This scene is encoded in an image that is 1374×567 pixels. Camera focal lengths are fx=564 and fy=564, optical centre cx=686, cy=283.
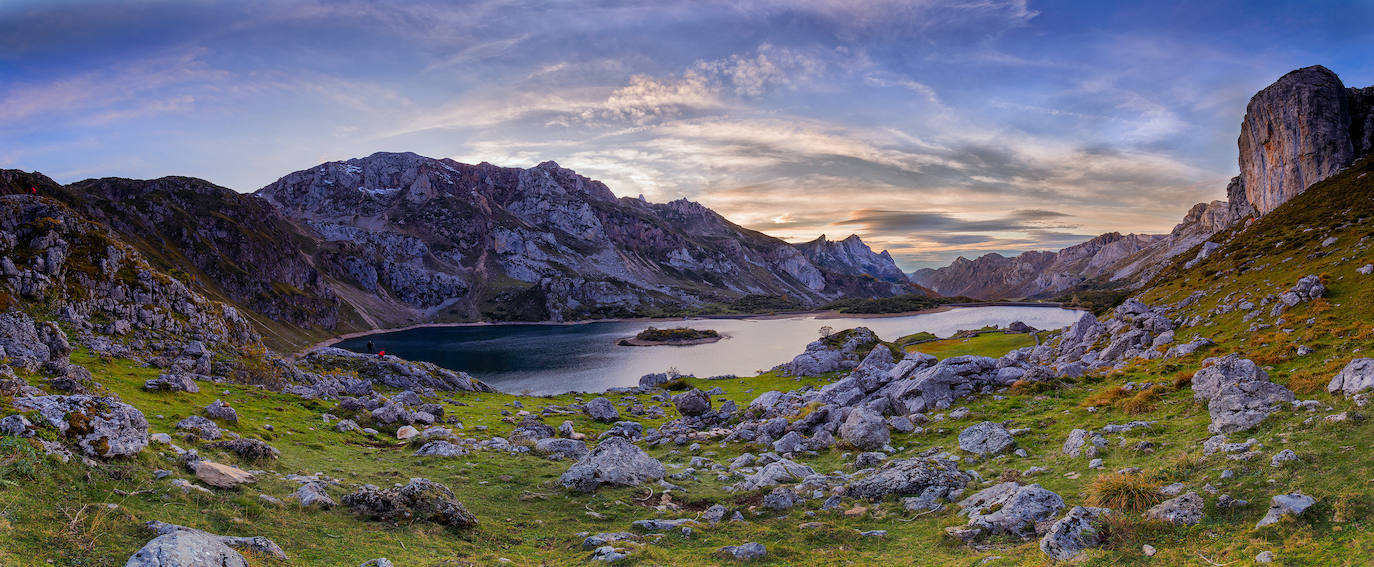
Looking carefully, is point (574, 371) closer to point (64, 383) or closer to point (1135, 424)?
point (64, 383)

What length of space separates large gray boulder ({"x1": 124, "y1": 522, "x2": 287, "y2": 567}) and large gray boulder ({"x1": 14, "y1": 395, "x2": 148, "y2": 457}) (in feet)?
14.6

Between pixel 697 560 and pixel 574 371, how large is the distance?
4250 inches

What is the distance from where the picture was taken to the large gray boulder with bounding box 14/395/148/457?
13.3 m

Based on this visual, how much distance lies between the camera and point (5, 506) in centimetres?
991

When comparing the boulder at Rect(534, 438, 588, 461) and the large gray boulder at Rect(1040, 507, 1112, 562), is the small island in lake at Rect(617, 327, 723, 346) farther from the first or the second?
the large gray boulder at Rect(1040, 507, 1112, 562)

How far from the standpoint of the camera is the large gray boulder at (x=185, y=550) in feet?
27.6

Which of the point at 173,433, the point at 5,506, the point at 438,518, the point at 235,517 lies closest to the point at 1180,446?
the point at 438,518

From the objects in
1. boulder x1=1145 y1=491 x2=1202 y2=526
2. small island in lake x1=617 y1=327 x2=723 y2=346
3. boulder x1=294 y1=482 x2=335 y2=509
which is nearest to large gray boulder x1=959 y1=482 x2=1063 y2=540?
boulder x1=1145 y1=491 x2=1202 y2=526

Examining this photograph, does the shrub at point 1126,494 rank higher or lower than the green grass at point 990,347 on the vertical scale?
higher

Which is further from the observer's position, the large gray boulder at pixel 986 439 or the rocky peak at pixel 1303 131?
the rocky peak at pixel 1303 131

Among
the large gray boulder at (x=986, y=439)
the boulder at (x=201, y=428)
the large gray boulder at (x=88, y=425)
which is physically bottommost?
the large gray boulder at (x=986, y=439)

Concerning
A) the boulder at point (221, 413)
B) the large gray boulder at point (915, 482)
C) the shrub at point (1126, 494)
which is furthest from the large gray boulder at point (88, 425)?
the shrub at point (1126, 494)

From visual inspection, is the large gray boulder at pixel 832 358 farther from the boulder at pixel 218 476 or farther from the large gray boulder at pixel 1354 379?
the boulder at pixel 218 476

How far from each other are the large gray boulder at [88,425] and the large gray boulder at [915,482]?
804 inches
